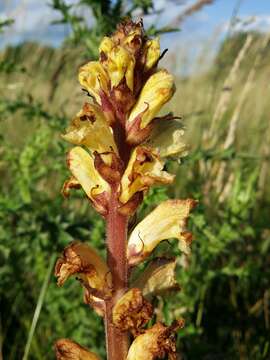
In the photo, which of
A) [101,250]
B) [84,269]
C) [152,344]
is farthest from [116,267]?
[101,250]

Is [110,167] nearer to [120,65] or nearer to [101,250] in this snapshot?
[120,65]

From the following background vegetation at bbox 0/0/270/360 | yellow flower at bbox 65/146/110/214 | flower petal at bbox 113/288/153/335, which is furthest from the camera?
background vegetation at bbox 0/0/270/360

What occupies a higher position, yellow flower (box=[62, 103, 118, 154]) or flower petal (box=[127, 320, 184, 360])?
yellow flower (box=[62, 103, 118, 154])

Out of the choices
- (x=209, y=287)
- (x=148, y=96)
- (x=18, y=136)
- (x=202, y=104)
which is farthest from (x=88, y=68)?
(x=202, y=104)

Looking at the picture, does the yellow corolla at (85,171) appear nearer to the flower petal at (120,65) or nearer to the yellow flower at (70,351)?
the flower petal at (120,65)

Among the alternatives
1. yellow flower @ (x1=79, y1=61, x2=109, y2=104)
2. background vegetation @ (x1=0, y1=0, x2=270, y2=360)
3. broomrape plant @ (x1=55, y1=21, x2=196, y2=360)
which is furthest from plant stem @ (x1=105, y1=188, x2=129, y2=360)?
background vegetation @ (x1=0, y1=0, x2=270, y2=360)

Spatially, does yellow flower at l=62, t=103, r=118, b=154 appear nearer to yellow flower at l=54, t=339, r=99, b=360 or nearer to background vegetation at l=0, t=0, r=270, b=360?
yellow flower at l=54, t=339, r=99, b=360
